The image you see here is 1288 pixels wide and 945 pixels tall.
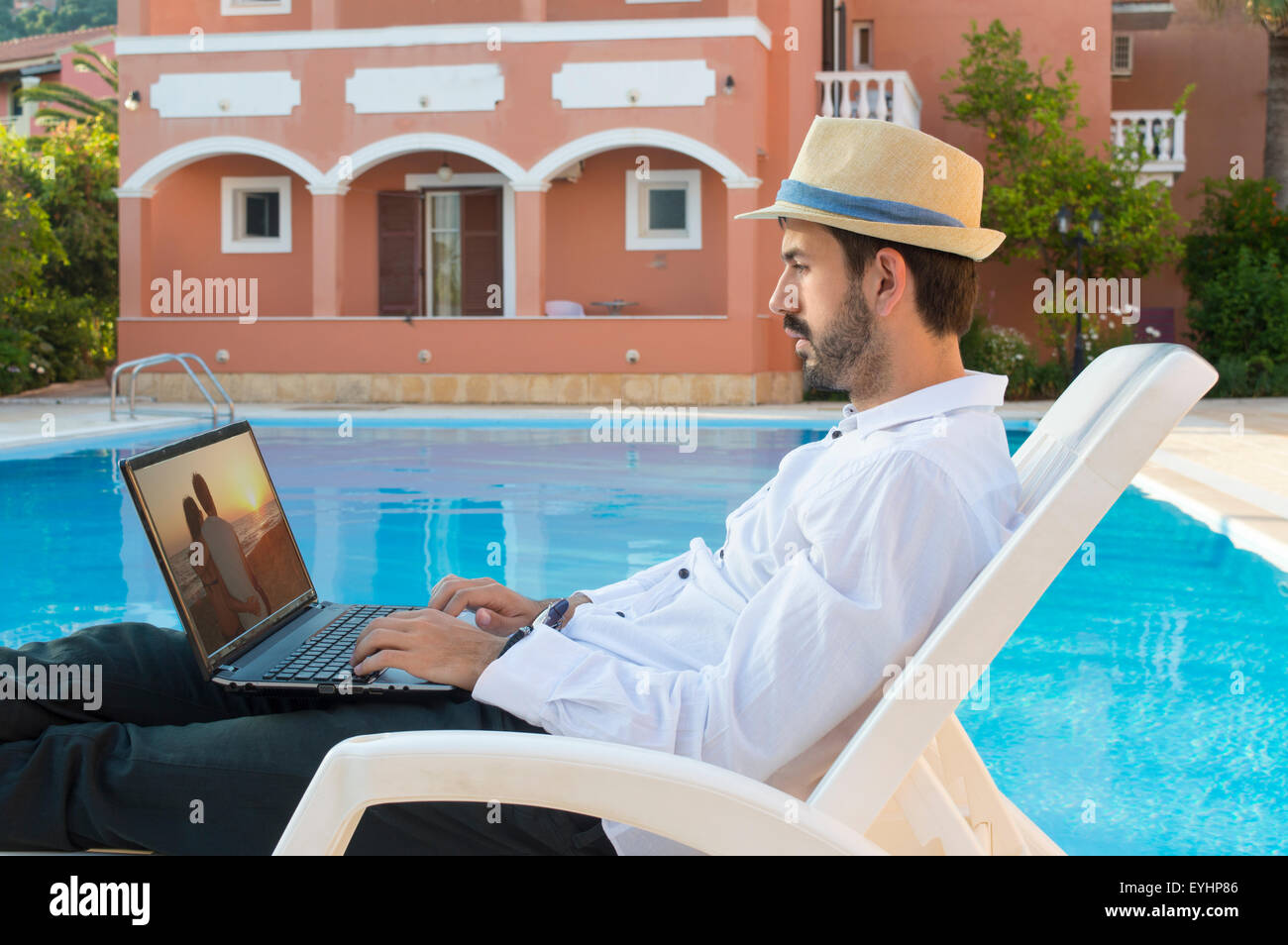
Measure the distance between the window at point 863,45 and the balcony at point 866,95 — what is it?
8.06 ft

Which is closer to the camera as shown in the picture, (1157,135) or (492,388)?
(492,388)

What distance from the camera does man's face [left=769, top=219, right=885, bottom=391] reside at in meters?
1.89

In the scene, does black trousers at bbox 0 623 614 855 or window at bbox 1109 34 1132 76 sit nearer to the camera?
black trousers at bbox 0 623 614 855

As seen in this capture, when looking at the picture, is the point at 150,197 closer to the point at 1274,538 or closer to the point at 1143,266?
the point at 1143,266

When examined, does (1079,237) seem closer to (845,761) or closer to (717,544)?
(717,544)

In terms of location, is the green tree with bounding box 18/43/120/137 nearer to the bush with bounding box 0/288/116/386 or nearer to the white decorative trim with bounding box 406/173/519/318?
the bush with bounding box 0/288/116/386

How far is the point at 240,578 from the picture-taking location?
2.13m

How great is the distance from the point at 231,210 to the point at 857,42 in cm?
958

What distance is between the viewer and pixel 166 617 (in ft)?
19.1

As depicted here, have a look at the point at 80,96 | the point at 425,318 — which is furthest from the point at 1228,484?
the point at 80,96

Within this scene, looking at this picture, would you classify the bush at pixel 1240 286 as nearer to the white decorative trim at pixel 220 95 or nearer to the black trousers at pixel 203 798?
the white decorative trim at pixel 220 95

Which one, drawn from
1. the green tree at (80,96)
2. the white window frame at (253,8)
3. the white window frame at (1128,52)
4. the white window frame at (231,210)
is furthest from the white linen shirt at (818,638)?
the green tree at (80,96)

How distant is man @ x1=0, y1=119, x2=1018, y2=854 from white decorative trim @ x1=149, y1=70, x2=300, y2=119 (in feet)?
53.7

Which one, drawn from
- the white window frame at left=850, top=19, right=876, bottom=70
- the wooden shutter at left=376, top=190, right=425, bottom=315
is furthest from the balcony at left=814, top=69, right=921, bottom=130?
the wooden shutter at left=376, top=190, right=425, bottom=315
